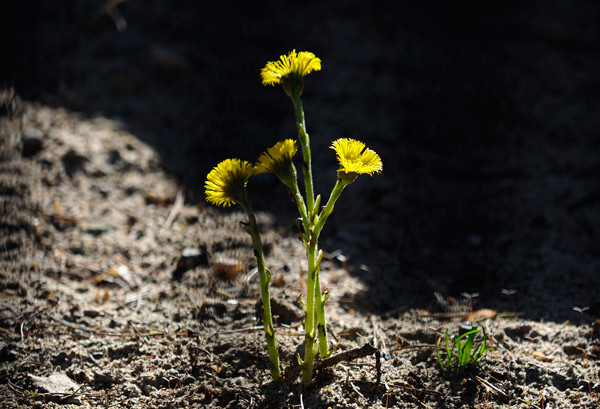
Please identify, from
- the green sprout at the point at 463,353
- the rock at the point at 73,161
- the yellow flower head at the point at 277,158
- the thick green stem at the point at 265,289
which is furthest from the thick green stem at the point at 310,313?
the rock at the point at 73,161

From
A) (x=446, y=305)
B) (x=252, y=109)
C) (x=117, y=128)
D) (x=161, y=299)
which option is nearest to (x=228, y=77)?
(x=252, y=109)

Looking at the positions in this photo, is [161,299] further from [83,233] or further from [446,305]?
[446,305]

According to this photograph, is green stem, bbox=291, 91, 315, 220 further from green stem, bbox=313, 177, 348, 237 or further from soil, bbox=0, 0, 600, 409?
soil, bbox=0, 0, 600, 409

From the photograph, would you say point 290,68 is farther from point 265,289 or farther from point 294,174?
point 265,289

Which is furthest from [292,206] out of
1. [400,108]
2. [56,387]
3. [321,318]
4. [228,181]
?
[56,387]

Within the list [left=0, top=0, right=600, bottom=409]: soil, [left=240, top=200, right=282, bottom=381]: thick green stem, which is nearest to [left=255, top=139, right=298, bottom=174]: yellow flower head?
[left=240, top=200, right=282, bottom=381]: thick green stem

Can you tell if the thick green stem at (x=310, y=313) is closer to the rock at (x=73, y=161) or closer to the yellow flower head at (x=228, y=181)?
the yellow flower head at (x=228, y=181)

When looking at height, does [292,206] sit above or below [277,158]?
above
